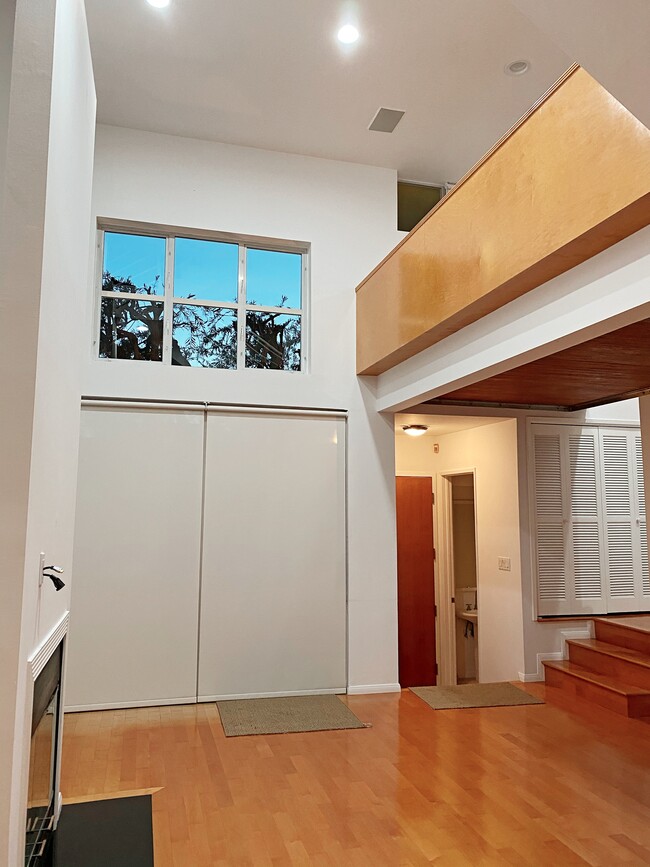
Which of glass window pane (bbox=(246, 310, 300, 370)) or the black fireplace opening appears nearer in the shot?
the black fireplace opening

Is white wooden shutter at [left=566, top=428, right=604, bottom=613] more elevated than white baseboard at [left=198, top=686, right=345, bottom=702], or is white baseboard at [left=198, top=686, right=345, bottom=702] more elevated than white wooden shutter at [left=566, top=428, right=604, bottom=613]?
white wooden shutter at [left=566, top=428, right=604, bottom=613]

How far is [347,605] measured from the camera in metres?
5.86

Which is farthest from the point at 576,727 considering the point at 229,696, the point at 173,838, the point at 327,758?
the point at 173,838

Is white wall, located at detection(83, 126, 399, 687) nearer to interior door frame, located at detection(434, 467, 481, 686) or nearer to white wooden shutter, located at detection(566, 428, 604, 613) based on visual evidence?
white wooden shutter, located at detection(566, 428, 604, 613)

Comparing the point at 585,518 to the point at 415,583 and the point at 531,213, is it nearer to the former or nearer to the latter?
the point at 415,583

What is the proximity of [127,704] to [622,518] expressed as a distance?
473 cm

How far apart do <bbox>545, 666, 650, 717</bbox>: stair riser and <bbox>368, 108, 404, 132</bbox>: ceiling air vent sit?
4767 mm

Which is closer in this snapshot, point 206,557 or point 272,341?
point 206,557

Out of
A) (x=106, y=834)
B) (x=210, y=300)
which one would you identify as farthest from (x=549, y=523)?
(x=106, y=834)

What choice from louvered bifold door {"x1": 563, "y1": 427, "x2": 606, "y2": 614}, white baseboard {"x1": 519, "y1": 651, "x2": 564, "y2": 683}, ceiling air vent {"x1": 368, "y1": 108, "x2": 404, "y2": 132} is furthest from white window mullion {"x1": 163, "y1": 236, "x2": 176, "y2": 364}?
white baseboard {"x1": 519, "y1": 651, "x2": 564, "y2": 683}

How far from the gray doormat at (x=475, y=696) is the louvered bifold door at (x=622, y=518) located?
4.63 feet

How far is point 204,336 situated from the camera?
5.93 m

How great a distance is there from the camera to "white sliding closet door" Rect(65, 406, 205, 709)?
206 inches

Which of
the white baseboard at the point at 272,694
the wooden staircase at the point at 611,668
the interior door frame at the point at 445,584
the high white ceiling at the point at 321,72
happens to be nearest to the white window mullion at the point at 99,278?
the high white ceiling at the point at 321,72
